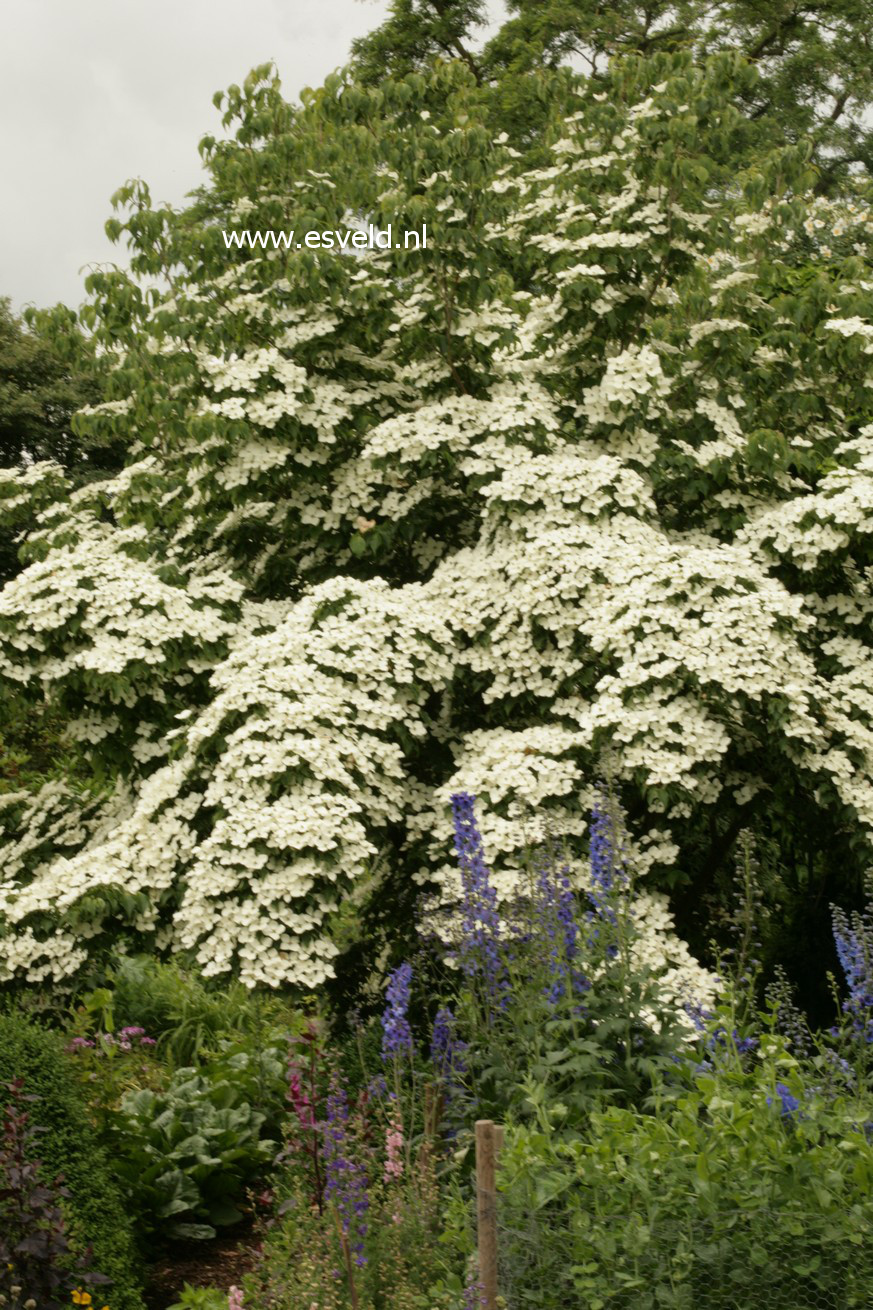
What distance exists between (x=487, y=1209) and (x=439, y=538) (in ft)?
13.7

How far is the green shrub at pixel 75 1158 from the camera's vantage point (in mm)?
4195

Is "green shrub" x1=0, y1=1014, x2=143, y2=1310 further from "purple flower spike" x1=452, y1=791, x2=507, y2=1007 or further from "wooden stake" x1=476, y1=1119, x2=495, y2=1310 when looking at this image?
"wooden stake" x1=476, y1=1119, x2=495, y2=1310

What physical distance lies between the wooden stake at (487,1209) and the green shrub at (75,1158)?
154 centimetres

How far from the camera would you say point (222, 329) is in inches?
258

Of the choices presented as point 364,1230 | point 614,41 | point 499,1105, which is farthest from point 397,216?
point 614,41

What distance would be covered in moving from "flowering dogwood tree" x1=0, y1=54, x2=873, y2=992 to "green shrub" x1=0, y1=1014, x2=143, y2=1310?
2.31ft

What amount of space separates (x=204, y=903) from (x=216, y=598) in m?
1.64

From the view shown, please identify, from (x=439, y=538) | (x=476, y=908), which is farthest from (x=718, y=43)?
(x=476, y=908)

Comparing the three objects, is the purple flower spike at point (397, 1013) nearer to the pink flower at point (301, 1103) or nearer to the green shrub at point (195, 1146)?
the pink flower at point (301, 1103)

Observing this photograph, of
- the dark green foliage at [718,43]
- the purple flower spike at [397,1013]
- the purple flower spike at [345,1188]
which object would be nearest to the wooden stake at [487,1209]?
the purple flower spike at [345,1188]

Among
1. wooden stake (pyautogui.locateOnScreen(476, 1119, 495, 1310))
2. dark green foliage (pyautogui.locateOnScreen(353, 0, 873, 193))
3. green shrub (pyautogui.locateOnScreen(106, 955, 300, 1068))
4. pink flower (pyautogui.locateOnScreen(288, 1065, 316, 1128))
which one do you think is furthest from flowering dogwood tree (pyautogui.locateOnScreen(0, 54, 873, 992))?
dark green foliage (pyautogui.locateOnScreen(353, 0, 873, 193))

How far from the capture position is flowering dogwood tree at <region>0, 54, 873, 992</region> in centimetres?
520

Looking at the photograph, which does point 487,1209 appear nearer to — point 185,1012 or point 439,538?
point 439,538

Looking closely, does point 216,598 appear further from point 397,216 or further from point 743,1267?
point 743,1267
